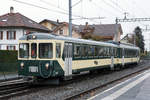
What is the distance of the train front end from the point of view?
1312cm

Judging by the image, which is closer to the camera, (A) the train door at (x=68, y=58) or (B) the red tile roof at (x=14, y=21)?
(A) the train door at (x=68, y=58)

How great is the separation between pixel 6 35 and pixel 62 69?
96.4ft

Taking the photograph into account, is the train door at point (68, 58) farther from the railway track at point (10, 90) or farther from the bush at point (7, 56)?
the bush at point (7, 56)

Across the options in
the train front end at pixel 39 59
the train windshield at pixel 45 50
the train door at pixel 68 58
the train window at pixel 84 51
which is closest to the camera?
the train front end at pixel 39 59

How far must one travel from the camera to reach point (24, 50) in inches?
547

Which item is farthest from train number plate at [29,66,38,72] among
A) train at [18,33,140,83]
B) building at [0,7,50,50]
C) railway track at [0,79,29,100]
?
building at [0,7,50,50]

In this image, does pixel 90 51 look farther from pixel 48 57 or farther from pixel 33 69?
pixel 33 69

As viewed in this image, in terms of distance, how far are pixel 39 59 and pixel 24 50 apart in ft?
3.86

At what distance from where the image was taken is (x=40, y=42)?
13.4 m

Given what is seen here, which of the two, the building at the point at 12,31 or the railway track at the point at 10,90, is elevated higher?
the building at the point at 12,31

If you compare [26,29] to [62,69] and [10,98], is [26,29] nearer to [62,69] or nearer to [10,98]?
[62,69]

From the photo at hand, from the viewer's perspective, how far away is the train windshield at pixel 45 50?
13227 mm

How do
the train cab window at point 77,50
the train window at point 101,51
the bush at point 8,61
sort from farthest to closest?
1. the bush at point 8,61
2. the train window at point 101,51
3. the train cab window at point 77,50

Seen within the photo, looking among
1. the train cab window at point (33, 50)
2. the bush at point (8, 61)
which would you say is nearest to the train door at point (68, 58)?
the train cab window at point (33, 50)
